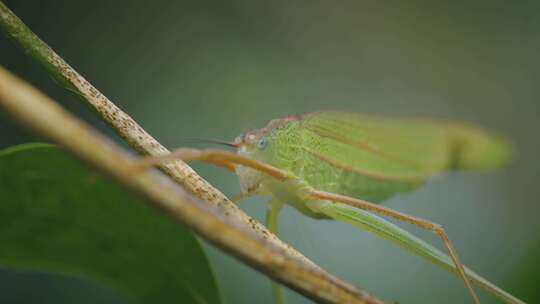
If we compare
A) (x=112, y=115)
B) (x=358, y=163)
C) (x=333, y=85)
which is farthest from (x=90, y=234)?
(x=333, y=85)

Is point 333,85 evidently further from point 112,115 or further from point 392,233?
point 112,115

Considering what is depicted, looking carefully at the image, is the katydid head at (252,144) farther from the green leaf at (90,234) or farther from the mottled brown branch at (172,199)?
the mottled brown branch at (172,199)

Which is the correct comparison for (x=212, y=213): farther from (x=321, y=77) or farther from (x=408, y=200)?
(x=321, y=77)

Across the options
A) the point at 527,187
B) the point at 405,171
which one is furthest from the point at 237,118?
the point at 527,187

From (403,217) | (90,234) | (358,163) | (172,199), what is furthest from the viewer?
(358,163)

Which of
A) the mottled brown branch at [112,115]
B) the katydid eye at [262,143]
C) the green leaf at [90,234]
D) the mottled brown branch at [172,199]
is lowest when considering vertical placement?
the mottled brown branch at [172,199]

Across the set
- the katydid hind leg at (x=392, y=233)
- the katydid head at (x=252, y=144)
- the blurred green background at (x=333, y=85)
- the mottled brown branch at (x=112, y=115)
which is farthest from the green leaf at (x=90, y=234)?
the blurred green background at (x=333, y=85)

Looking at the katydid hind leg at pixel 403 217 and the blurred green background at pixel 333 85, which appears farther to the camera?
the blurred green background at pixel 333 85
